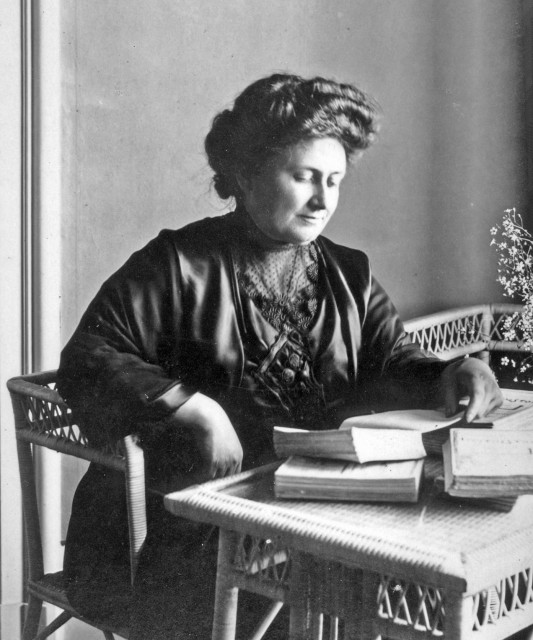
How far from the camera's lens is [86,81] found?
163cm

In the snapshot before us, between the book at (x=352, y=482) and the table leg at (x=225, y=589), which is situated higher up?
the book at (x=352, y=482)

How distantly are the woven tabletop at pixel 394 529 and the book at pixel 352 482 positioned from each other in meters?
0.01

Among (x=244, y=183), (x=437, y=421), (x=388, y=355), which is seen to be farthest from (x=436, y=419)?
(x=244, y=183)

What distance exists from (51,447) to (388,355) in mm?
683

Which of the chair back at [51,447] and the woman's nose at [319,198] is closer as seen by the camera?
the chair back at [51,447]

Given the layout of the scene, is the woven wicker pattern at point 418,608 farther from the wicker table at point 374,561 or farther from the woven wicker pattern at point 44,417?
the woven wicker pattern at point 44,417

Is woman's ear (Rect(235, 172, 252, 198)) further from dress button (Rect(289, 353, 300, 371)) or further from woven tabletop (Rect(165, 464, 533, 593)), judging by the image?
woven tabletop (Rect(165, 464, 533, 593))

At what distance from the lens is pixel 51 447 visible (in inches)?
56.8

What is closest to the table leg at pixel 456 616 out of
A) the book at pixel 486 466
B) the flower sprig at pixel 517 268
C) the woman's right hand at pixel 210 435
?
the book at pixel 486 466

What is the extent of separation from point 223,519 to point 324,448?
0.59ft

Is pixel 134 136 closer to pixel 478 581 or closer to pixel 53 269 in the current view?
pixel 53 269

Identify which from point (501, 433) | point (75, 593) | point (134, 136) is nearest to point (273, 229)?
point (134, 136)

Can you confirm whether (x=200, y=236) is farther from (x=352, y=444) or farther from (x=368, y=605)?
(x=368, y=605)

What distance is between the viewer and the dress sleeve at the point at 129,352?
4.15 feet
